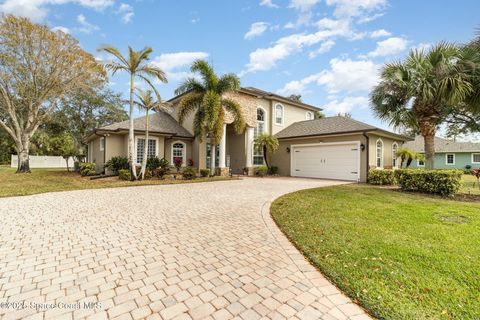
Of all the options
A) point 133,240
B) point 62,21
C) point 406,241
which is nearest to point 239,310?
point 133,240

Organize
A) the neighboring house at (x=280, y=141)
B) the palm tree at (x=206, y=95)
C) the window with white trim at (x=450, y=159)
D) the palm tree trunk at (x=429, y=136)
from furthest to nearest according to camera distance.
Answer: the window with white trim at (x=450, y=159) → the neighboring house at (x=280, y=141) → the palm tree at (x=206, y=95) → the palm tree trunk at (x=429, y=136)

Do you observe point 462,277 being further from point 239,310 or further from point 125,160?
point 125,160

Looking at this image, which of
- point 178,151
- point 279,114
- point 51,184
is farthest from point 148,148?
point 279,114

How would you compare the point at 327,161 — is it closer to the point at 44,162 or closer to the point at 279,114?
the point at 279,114

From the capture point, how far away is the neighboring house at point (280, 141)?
14203mm

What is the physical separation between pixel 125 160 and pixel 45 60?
1076cm

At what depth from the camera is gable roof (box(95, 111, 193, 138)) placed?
15320 mm

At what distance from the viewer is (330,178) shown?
1534cm

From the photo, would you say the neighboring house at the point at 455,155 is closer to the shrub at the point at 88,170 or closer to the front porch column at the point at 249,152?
the front porch column at the point at 249,152

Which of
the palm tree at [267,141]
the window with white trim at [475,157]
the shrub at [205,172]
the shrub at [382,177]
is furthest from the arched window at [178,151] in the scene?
the window with white trim at [475,157]

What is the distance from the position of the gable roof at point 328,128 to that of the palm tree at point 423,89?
10.7 ft

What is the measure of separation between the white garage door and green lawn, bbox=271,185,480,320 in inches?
293

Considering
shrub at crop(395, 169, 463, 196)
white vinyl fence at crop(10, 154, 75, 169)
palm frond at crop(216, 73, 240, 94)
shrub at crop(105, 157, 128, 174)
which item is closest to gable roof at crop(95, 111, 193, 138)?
shrub at crop(105, 157, 128, 174)

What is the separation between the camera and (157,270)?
10.2ft
